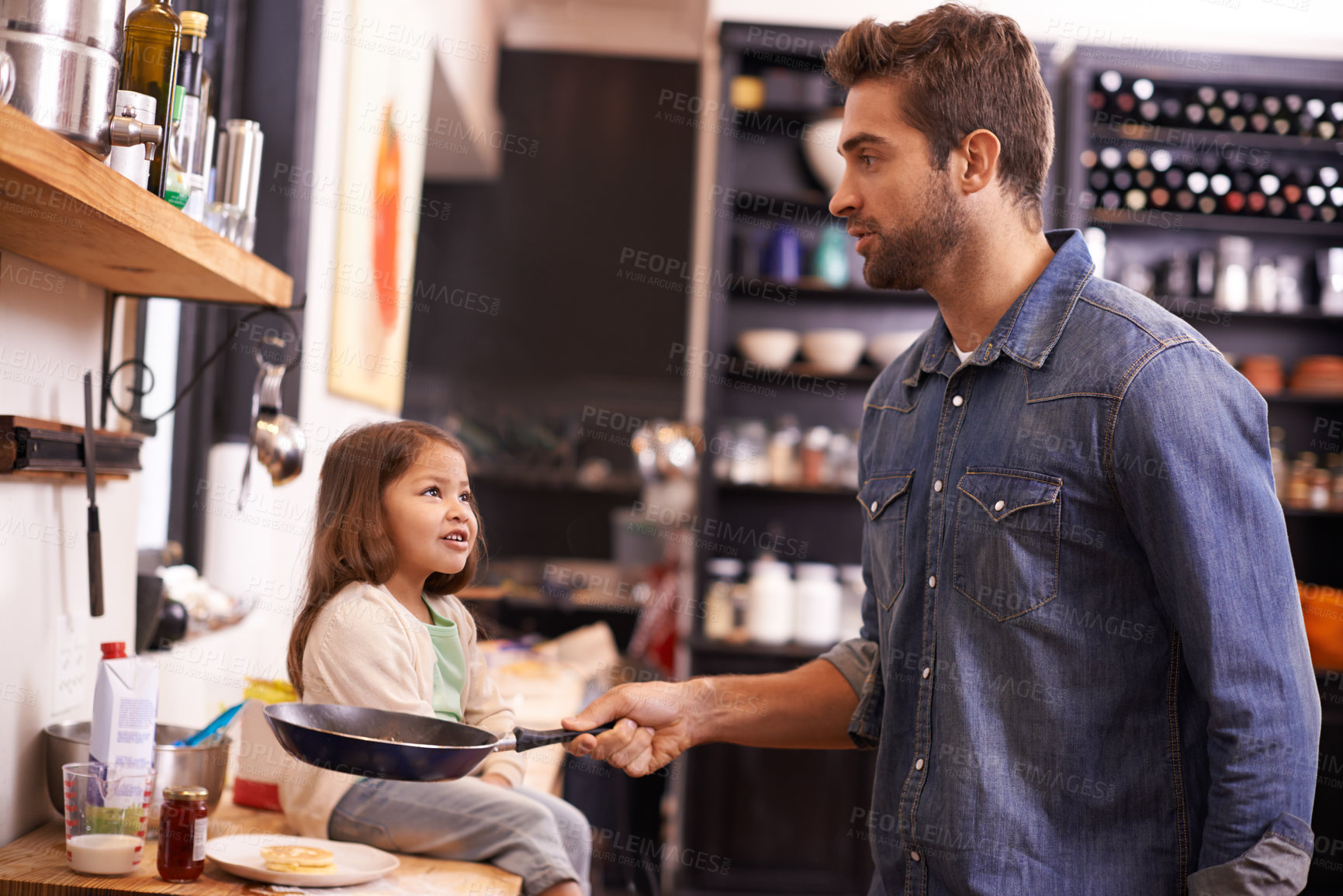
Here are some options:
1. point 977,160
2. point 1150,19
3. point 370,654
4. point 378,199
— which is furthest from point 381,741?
point 1150,19

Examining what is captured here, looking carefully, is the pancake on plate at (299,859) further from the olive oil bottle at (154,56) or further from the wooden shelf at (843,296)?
the wooden shelf at (843,296)

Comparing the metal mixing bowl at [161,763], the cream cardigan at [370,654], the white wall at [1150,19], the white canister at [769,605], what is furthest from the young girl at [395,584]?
the white wall at [1150,19]

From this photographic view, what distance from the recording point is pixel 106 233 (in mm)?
1255

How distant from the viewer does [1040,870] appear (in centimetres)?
127

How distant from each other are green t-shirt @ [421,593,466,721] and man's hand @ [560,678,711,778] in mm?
185

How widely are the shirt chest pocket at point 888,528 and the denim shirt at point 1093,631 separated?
0.04 feet

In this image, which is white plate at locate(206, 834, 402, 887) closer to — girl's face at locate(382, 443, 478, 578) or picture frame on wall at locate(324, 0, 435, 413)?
girl's face at locate(382, 443, 478, 578)

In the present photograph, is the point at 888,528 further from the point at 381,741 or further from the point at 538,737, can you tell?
the point at 381,741

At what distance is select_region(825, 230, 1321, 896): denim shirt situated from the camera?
115 cm

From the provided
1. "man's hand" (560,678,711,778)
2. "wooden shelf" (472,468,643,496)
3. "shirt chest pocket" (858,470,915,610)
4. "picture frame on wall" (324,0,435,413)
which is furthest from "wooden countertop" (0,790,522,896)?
"wooden shelf" (472,468,643,496)

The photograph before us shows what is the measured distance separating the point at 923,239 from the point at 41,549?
1.29 m

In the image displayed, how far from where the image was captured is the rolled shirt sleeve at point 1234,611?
3.73 ft

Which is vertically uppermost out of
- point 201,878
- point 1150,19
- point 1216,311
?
point 1150,19

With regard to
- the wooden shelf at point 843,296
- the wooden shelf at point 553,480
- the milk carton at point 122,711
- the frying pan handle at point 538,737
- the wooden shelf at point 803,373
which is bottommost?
the milk carton at point 122,711
